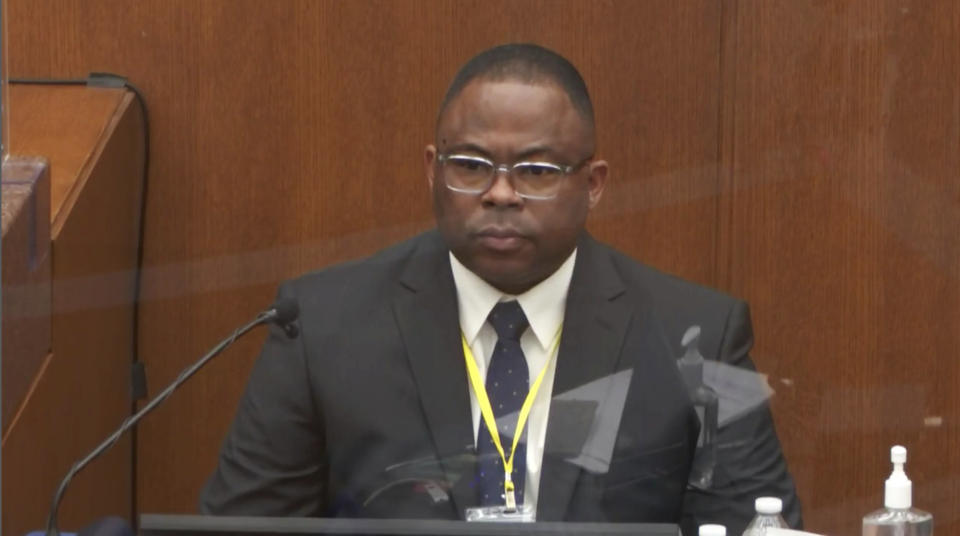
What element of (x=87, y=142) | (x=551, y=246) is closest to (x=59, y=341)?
(x=87, y=142)

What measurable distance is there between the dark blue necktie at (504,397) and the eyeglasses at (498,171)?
0.55 feet

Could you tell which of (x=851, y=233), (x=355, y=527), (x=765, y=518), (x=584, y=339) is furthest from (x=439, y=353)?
(x=851, y=233)

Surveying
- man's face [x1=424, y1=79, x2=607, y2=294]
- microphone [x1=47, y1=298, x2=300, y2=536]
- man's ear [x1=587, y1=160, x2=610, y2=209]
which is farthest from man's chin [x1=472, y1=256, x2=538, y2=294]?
microphone [x1=47, y1=298, x2=300, y2=536]

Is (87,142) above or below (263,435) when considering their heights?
above

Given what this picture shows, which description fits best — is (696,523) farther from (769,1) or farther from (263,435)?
(769,1)

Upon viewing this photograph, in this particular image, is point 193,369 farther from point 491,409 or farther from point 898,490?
point 898,490

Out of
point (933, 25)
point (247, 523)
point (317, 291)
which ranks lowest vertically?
point (247, 523)

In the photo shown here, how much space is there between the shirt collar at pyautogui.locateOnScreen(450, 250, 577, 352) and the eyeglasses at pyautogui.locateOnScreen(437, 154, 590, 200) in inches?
5.8

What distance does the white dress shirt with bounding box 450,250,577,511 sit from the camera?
211 cm

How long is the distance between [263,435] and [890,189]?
3.92 feet

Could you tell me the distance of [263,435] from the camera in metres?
2.09

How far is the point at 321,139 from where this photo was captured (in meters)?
2.73

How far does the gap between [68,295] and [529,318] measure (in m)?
0.73

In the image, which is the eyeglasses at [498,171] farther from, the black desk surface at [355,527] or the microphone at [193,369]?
the black desk surface at [355,527]
